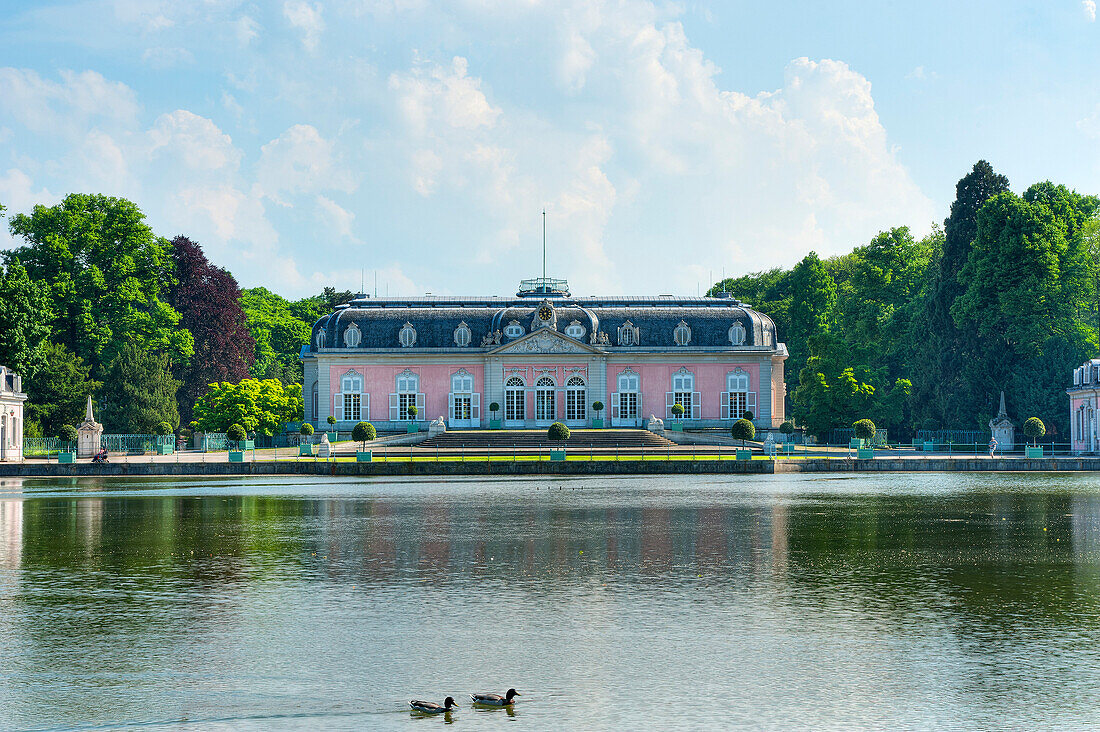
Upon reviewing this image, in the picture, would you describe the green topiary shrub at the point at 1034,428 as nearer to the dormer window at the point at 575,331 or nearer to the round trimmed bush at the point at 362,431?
the dormer window at the point at 575,331

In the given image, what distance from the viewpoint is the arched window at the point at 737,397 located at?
78312 mm

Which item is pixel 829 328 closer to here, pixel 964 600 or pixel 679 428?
pixel 679 428

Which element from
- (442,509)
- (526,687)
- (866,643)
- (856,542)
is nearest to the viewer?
(526,687)

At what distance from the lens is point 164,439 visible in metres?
63.6

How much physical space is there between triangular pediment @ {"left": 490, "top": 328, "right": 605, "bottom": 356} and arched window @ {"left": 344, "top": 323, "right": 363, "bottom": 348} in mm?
8509

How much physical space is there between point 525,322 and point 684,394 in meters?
11.0

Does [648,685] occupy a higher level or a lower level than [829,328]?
lower

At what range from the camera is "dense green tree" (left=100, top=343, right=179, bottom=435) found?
64812 millimetres

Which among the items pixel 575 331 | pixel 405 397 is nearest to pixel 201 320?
pixel 405 397

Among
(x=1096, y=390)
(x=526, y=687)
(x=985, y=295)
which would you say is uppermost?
(x=985, y=295)

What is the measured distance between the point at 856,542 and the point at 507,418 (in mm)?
54563

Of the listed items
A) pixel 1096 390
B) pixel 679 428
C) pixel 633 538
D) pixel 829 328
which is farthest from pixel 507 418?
pixel 633 538

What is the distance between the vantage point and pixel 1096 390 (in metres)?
55.5

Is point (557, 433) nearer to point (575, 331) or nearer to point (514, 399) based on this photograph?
point (514, 399)
